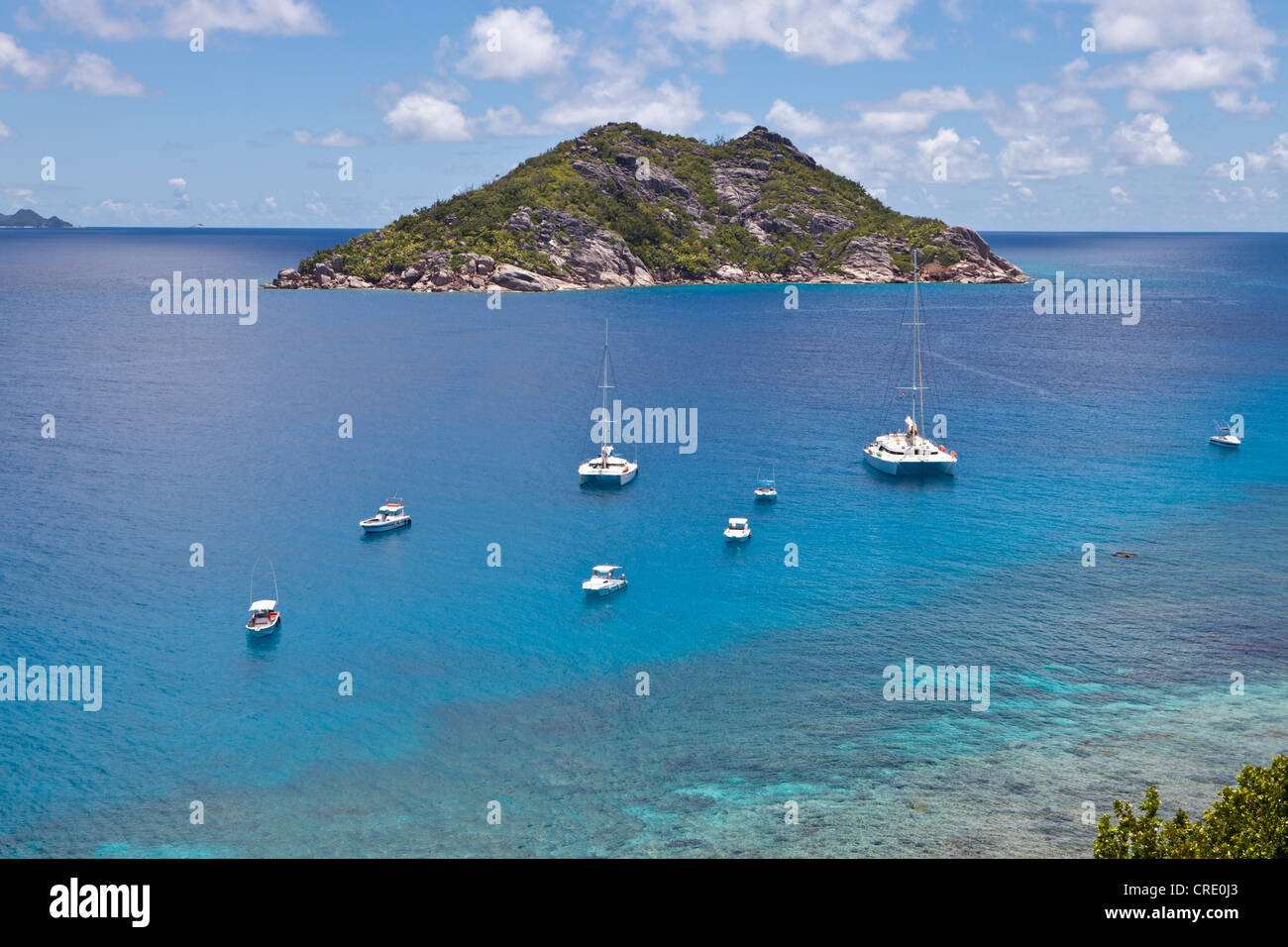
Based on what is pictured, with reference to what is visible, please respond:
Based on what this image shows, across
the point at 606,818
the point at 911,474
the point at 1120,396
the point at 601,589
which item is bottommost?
the point at 606,818

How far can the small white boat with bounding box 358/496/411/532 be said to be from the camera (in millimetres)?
97812

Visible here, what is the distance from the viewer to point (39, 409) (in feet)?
487

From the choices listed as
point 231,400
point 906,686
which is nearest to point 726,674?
point 906,686

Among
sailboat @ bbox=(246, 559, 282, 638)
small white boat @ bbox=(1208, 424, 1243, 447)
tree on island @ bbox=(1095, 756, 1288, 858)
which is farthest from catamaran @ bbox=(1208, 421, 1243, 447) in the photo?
sailboat @ bbox=(246, 559, 282, 638)

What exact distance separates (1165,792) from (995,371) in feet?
487

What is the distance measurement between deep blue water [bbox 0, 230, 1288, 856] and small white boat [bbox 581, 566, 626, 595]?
5.97ft

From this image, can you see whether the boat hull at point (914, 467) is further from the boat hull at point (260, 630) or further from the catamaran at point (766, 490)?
the boat hull at point (260, 630)

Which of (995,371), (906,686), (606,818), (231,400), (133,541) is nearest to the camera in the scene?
(606,818)

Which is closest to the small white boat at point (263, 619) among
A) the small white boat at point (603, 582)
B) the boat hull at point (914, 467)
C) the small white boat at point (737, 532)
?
the small white boat at point (603, 582)

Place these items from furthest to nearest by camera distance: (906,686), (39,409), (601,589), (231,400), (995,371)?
(995,371) → (231,400) → (39,409) → (601,589) → (906,686)

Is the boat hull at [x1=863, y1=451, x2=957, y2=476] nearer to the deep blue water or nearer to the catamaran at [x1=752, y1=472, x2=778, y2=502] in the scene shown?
the deep blue water

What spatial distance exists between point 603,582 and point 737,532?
18168mm

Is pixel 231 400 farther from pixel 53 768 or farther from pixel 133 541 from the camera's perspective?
pixel 53 768

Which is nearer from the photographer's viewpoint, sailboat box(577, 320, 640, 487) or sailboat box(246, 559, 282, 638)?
sailboat box(246, 559, 282, 638)
